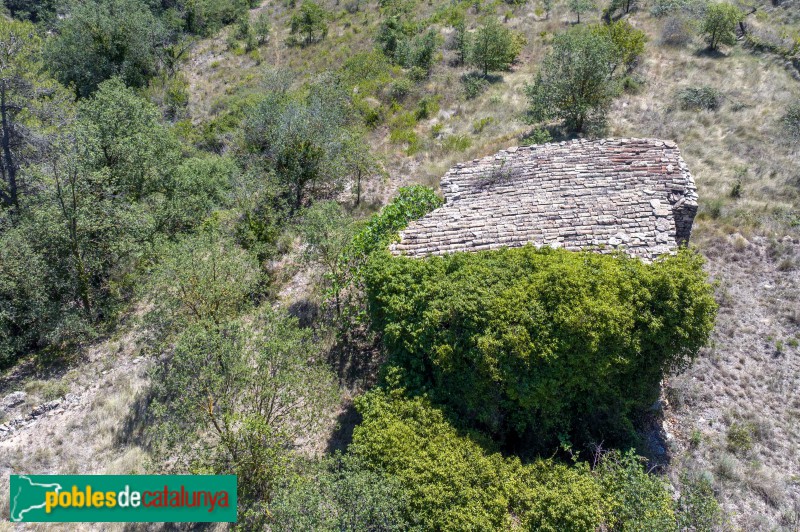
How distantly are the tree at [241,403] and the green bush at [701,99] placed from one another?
21775 millimetres

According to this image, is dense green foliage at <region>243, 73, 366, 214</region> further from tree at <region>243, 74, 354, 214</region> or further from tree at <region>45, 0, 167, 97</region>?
tree at <region>45, 0, 167, 97</region>

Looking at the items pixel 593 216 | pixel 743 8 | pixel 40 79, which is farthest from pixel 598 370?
pixel 743 8

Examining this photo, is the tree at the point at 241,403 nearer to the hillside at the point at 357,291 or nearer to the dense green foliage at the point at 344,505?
the hillside at the point at 357,291

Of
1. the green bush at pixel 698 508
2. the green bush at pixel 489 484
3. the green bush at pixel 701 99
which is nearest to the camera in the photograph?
the green bush at pixel 489 484

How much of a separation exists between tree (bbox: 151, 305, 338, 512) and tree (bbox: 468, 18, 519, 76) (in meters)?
23.4

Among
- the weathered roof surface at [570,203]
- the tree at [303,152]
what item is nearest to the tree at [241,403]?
the weathered roof surface at [570,203]

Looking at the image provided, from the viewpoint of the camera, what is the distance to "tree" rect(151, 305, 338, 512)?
388 inches

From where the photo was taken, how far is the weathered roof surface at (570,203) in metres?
12.0

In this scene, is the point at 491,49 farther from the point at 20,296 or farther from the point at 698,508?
the point at 20,296

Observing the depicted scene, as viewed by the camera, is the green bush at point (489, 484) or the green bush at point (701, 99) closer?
the green bush at point (489, 484)

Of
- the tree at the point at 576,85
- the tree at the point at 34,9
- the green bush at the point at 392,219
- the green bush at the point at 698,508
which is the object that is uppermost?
the tree at the point at 34,9

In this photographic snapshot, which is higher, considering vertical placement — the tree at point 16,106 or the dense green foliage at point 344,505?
the tree at point 16,106

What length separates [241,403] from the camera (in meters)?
10.4

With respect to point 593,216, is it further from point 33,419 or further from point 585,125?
point 33,419
